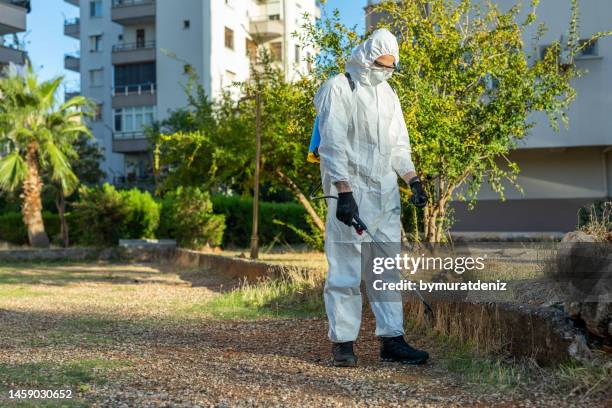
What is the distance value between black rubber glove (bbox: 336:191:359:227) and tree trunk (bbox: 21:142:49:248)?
21393mm

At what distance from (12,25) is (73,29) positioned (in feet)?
65.2

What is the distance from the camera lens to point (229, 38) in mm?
46875

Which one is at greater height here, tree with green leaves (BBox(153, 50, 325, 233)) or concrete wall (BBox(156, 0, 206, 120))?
concrete wall (BBox(156, 0, 206, 120))

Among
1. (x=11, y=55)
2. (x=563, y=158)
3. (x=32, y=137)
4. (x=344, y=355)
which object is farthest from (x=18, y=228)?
(x=344, y=355)

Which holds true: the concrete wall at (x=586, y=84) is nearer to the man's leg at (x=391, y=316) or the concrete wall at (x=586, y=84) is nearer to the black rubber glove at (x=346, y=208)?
the man's leg at (x=391, y=316)

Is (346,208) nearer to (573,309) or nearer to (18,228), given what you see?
(573,309)

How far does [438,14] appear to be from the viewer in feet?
31.1

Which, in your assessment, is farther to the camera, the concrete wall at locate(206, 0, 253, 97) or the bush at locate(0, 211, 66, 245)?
the concrete wall at locate(206, 0, 253, 97)

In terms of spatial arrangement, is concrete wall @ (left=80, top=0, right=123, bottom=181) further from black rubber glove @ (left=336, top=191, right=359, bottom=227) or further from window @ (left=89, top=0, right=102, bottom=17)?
black rubber glove @ (left=336, top=191, right=359, bottom=227)

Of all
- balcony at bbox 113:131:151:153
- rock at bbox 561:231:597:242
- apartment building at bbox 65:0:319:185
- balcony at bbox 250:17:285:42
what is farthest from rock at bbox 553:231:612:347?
balcony at bbox 250:17:285:42

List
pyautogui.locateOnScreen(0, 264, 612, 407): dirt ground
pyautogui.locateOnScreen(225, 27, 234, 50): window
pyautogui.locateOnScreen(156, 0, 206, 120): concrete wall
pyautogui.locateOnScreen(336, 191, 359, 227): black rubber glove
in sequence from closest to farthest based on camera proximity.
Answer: pyautogui.locateOnScreen(0, 264, 612, 407): dirt ground < pyautogui.locateOnScreen(336, 191, 359, 227): black rubber glove < pyautogui.locateOnScreen(156, 0, 206, 120): concrete wall < pyautogui.locateOnScreen(225, 27, 234, 50): window

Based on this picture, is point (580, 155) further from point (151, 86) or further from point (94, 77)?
point (94, 77)

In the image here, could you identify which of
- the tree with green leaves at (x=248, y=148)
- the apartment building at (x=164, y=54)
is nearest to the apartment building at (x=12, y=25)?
the apartment building at (x=164, y=54)

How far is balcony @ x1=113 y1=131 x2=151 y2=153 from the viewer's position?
48.0 meters
